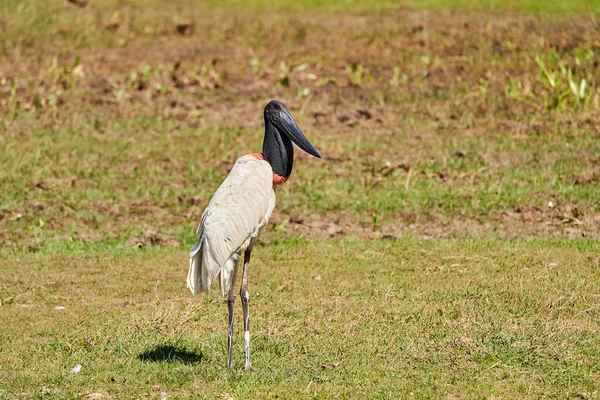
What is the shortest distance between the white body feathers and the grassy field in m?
0.72

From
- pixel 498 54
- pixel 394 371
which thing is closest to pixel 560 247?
pixel 394 371

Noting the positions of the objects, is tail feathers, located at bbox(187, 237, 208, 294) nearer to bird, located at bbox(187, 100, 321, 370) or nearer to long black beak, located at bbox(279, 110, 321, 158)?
bird, located at bbox(187, 100, 321, 370)

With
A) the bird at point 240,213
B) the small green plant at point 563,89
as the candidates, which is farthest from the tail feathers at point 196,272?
the small green plant at point 563,89

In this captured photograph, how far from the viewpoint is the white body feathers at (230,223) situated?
22.1 ft

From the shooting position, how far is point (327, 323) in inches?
308

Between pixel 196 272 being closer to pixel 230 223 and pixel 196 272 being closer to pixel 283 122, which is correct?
pixel 230 223

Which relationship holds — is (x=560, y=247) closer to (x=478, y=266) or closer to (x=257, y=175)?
(x=478, y=266)

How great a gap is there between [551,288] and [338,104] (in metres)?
7.08

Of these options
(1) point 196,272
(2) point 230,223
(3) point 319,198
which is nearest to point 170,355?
(1) point 196,272

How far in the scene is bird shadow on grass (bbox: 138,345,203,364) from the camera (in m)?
Result: 7.01

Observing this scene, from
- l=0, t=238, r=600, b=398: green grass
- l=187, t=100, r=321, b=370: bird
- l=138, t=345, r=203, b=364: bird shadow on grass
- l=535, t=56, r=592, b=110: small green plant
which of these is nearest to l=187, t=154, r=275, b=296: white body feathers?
l=187, t=100, r=321, b=370: bird

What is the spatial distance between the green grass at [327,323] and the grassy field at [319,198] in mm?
27

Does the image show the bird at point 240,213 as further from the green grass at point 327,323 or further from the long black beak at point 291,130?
the green grass at point 327,323

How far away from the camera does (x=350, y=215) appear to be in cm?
1116
